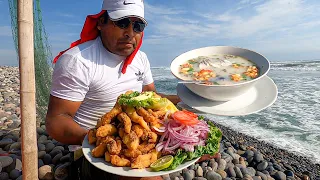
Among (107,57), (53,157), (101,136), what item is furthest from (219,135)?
(53,157)

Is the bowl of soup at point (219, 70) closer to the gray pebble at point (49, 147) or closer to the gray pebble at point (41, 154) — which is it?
the gray pebble at point (41, 154)

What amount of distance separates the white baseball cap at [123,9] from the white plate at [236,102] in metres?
1.05

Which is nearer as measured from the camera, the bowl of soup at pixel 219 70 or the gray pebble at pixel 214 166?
the bowl of soup at pixel 219 70

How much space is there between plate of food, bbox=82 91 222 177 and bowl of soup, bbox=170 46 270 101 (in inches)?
18.5

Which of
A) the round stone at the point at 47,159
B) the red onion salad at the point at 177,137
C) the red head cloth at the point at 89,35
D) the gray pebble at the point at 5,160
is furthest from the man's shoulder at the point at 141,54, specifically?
the gray pebble at the point at 5,160

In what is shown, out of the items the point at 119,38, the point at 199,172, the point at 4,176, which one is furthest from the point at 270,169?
the point at 4,176

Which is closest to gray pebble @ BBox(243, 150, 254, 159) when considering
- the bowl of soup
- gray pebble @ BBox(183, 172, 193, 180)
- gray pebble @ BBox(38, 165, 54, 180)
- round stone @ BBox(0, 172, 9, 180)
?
gray pebble @ BBox(183, 172, 193, 180)

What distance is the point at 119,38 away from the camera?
296cm

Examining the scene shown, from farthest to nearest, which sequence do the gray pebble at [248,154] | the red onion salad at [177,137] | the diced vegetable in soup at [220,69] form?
1. the gray pebble at [248,154]
2. the diced vegetable in soup at [220,69]
3. the red onion salad at [177,137]

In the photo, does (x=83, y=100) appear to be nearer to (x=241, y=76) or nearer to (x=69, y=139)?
(x=69, y=139)

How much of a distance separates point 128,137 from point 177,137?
43 centimetres

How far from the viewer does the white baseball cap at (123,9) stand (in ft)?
9.14

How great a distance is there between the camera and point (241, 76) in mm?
2961

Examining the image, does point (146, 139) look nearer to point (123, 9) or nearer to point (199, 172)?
point (123, 9)
